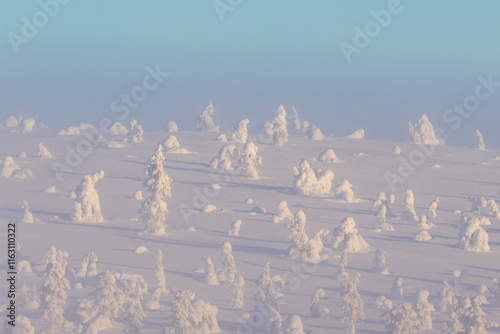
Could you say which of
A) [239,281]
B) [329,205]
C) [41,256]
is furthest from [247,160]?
[239,281]

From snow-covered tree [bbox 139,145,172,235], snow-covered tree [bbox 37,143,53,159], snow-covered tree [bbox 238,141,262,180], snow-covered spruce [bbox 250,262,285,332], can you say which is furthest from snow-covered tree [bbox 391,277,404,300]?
snow-covered tree [bbox 37,143,53,159]

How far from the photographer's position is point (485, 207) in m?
42.2

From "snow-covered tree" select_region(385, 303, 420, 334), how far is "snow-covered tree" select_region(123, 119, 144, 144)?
4641cm

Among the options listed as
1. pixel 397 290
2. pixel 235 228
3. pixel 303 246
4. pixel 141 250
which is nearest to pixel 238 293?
pixel 397 290

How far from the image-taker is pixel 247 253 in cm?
3166

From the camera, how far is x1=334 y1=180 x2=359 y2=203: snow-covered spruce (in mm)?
43500

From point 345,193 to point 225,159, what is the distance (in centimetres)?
1130

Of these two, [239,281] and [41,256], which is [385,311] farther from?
[41,256]

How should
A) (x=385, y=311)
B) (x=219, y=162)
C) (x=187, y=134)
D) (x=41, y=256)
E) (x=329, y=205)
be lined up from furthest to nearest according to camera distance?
(x=187, y=134) → (x=219, y=162) → (x=329, y=205) → (x=41, y=256) → (x=385, y=311)

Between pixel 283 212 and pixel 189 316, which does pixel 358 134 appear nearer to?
pixel 283 212

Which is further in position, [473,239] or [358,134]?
[358,134]

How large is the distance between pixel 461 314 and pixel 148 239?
15.4m

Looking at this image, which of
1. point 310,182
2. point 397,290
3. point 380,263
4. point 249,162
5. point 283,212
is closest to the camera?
point 397,290

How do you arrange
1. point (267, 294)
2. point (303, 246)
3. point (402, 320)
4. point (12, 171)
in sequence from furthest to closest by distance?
1. point (12, 171)
2. point (303, 246)
3. point (267, 294)
4. point (402, 320)
